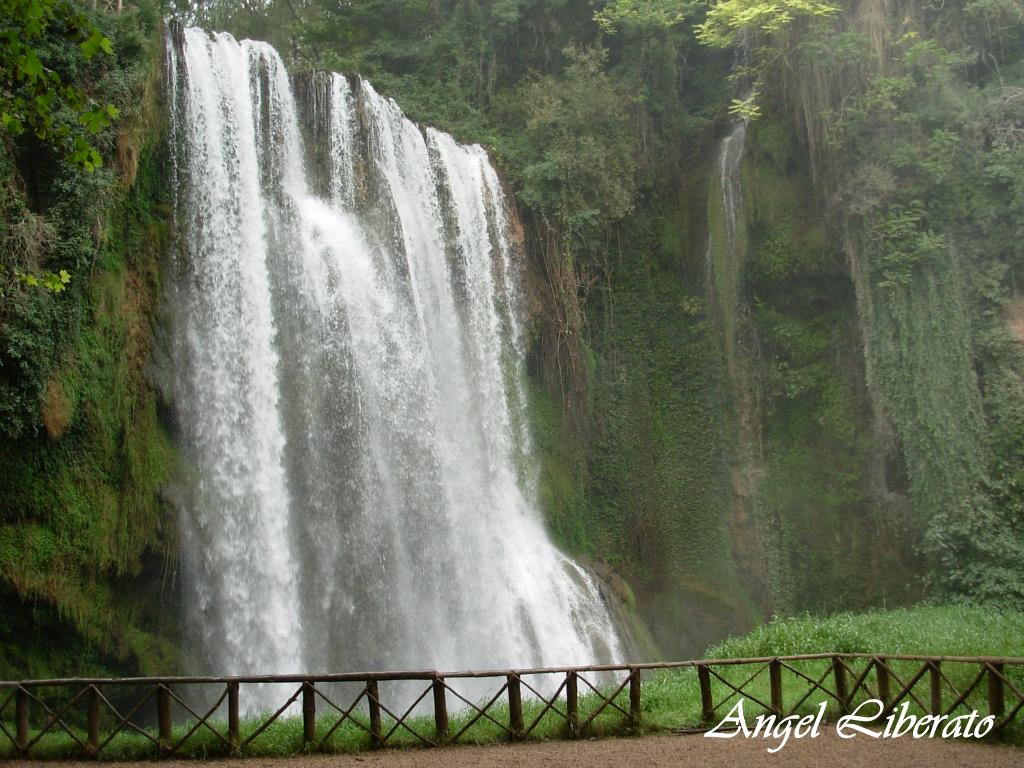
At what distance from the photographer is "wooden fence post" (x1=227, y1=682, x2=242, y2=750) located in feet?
27.9

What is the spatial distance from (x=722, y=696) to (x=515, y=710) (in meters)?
3.08

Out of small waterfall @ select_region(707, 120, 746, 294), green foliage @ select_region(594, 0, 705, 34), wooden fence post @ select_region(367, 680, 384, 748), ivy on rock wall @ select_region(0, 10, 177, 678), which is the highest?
green foliage @ select_region(594, 0, 705, 34)

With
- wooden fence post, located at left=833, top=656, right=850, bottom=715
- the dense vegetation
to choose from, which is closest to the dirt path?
wooden fence post, located at left=833, top=656, right=850, bottom=715

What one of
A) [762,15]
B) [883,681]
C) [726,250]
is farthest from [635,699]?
[762,15]

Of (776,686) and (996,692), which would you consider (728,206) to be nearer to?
(776,686)

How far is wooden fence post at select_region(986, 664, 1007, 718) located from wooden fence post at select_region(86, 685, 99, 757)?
8179 mm

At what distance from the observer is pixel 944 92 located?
19.9 metres

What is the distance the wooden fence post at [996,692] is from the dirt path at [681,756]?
0.37 m

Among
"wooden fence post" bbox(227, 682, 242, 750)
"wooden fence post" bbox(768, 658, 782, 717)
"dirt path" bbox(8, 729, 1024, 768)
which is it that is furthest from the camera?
"wooden fence post" bbox(768, 658, 782, 717)

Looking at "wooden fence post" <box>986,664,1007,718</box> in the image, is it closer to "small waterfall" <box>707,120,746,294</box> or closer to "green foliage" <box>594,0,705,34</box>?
"small waterfall" <box>707,120,746,294</box>

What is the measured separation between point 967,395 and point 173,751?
15538 millimetres

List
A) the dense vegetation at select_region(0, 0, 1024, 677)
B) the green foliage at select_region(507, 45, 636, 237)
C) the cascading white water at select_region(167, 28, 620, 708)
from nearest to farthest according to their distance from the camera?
1. the cascading white water at select_region(167, 28, 620, 708)
2. the dense vegetation at select_region(0, 0, 1024, 677)
3. the green foliage at select_region(507, 45, 636, 237)

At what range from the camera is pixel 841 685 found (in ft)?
32.1

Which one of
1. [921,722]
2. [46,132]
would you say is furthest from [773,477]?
[46,132]
